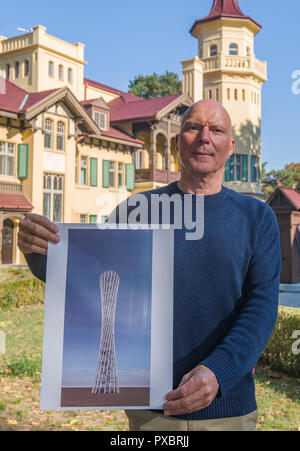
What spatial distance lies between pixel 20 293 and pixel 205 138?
11.0 meters

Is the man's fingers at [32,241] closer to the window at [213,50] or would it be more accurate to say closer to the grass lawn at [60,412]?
the grass lawn at [60,412]

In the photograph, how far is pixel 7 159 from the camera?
20.5 m

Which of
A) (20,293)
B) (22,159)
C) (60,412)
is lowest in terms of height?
(60,412)

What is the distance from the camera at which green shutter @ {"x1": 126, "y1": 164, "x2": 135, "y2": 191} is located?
2541cm


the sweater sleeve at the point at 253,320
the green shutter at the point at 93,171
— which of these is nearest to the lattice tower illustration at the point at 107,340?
the sweater sleeve at the point at 253,320

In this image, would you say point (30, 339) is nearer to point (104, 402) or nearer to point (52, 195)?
point (104, 402)

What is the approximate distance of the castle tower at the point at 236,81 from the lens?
30844mm

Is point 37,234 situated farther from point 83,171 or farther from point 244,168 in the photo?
point 244,168

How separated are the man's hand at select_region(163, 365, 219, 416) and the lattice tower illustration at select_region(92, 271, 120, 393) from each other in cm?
21

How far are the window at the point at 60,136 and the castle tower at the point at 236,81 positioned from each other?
11.8 metres

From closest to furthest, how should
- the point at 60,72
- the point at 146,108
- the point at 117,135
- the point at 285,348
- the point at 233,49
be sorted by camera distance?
the point at 285,348, the point at 60,72, the point at 117,135, the point at 146,108, the point at 233,49

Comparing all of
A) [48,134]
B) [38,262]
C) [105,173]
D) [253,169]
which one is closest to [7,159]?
[48,134]
